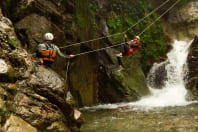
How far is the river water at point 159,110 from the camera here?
604 centimetres

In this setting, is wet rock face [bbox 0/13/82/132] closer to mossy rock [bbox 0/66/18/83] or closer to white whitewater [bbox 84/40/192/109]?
mossy rock [bbox 0/66/18/83]

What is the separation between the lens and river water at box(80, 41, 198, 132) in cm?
604

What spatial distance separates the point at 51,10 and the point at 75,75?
395 cm

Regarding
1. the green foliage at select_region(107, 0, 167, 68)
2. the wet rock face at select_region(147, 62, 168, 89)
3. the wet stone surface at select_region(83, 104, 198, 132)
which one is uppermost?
the green foliage at select_region(107, 0, 167, 68)

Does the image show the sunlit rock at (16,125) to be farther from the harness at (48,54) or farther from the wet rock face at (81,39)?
the wet rock face at (81,39)

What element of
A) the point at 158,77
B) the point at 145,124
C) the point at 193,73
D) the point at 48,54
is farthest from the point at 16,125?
the point at 158,77

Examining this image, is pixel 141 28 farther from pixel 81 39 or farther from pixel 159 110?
pixel 159 110

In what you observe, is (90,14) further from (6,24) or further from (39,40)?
(6,24)

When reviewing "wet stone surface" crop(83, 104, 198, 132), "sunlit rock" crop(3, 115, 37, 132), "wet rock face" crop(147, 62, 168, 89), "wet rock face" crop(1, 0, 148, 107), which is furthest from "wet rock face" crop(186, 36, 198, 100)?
"sunlit rock" crop(3, 115, 37, 132)

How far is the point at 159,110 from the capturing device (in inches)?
335

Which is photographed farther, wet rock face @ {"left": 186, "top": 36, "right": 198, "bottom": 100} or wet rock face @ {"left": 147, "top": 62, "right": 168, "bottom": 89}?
wet rock face @ {"left": 147, "top": 62, "right": 168, "bottom": 89}

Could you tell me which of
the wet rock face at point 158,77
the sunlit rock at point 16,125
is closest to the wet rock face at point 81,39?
the wet rock face at point 158,77

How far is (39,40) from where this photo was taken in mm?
7586

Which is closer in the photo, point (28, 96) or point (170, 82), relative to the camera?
point (28, 96)
